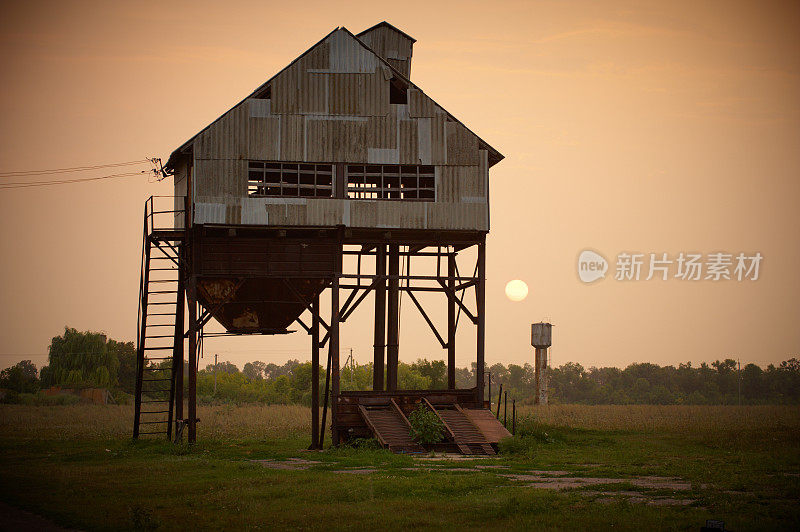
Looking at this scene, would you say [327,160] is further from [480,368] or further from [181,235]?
[480,368]

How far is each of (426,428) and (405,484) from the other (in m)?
9.69

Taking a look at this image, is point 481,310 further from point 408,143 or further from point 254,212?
point 254,212

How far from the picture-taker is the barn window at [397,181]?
34.7 metres

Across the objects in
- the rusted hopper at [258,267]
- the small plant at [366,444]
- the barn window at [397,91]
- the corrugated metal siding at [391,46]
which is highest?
the corrugated metal siding at [391,46]

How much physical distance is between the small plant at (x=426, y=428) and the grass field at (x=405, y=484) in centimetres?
A: 180

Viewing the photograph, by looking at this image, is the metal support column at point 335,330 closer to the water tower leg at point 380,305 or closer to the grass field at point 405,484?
the water tower leg at point 380,305

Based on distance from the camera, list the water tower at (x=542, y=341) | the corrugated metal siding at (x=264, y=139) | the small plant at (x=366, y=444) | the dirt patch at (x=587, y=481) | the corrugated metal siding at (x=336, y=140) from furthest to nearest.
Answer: the water tower at (x=542, y=341)
the corrugated metal siding at (x=336, y=140)
the corrugated metal siding at (x=264, y=139)
the small plant at (x=366, y=444)
the dirt patch at (x=587, y=481)

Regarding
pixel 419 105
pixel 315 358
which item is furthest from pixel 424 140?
pixel 315 358

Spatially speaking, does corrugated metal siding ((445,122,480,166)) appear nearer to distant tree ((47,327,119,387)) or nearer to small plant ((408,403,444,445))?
small plant ((408,403,444,445))

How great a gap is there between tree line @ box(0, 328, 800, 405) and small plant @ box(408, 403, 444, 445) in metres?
43.9

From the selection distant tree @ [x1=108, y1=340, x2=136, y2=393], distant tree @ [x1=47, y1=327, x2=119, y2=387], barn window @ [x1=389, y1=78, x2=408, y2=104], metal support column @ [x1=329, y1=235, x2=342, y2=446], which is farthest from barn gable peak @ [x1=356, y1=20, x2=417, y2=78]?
distant tree @ [x1=108, y1=340, x2=136, y2=393]

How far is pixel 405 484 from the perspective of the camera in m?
21.6

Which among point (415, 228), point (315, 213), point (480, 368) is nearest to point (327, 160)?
point (315, 213)

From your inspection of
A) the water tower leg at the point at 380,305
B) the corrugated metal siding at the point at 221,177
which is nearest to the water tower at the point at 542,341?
the water tower leg at the point at 380,305
